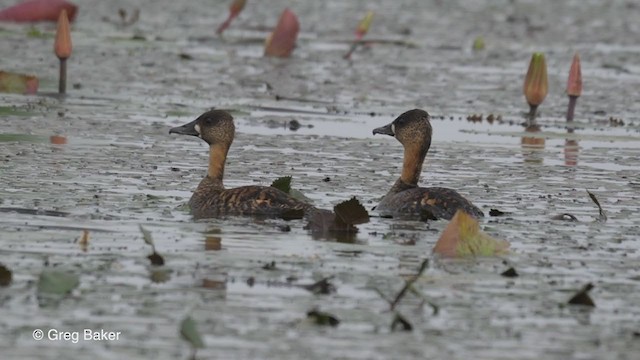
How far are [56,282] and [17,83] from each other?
10392mm

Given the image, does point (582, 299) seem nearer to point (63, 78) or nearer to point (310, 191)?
point (310, 191)

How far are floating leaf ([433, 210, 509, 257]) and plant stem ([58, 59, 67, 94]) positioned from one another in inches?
362

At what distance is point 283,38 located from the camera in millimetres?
23828

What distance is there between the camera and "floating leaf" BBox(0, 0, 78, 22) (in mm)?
25453

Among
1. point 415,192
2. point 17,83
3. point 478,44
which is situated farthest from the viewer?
point 478,44

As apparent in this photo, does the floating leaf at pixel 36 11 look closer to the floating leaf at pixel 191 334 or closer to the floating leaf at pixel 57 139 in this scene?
the floating leaf at pixel 57 139

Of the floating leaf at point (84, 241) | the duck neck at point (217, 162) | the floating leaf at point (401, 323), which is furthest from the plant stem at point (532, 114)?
the floating leaf at point (401, 323)

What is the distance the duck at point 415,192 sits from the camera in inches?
476

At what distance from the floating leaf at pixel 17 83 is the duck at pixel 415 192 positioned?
6372mm

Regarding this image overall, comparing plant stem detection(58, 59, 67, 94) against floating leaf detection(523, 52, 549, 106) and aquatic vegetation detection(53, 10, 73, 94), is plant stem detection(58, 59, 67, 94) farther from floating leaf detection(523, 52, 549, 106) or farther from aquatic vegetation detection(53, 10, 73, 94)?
floating leaf detection(523, 52, 549, 106)

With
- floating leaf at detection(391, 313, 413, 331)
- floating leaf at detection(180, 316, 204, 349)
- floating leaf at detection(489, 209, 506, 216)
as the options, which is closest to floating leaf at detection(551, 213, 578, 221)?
floating leaf at detection(489, 209, 506, 216)

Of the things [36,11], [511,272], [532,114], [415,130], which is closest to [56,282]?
[511,272]

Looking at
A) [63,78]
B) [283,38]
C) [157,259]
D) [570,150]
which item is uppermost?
[283,38]

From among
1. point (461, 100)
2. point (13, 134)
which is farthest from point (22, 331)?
point (461, 100)
